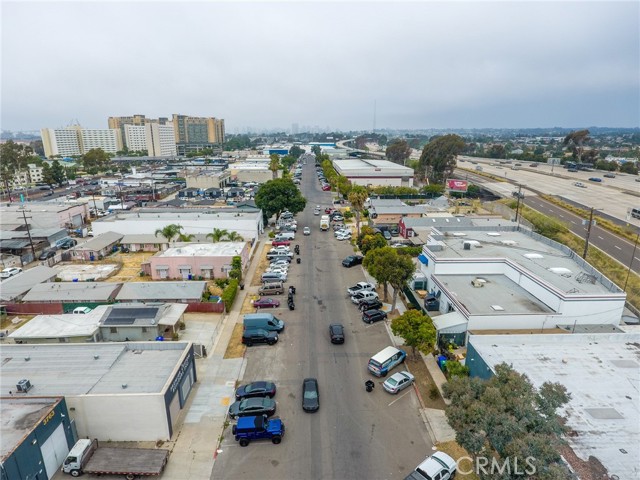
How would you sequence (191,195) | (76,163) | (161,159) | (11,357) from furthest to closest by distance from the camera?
1. (161,159)
2. (76,163)
3. (191,195)
4. (11,357)

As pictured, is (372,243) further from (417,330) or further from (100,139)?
(100,139)

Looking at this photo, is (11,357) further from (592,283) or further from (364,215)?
(364,215)

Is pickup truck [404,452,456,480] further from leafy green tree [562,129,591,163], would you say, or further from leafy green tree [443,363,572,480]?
leafy green tree [562,129,591,163]

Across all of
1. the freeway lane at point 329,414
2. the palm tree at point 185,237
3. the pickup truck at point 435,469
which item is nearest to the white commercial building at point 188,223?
the palm tree at point 185,237

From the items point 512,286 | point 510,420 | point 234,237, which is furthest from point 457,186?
point 510,420

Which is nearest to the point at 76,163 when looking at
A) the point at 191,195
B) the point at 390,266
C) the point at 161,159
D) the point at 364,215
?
the point at 161,159

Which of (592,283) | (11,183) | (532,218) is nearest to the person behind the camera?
(592,283)

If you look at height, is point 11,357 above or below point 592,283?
below
